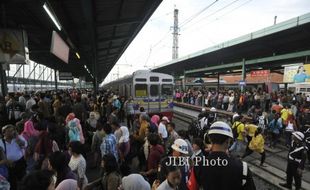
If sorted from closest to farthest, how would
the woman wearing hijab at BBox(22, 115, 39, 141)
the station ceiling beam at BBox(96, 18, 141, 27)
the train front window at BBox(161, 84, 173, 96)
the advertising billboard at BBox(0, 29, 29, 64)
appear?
the woman wearing hijab at BBox(22, 115, 39, 141) < the advertising billboard at BBox(0, 29, 29, 64) < the station ceiling beam at BBox(96, 18, 141, 27) < the train front window at BBox(161, 84, 173, 96)

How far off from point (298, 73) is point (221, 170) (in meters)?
18.8

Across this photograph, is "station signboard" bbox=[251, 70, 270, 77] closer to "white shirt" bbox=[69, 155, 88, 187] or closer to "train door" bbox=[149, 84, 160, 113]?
"train door" bbox=[149, 84, 160, 113]

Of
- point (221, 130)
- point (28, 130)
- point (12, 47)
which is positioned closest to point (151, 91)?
point (12, 47)

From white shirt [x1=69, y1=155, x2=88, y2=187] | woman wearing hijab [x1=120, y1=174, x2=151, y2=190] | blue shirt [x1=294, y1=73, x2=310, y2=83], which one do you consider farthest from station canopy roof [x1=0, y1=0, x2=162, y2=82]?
blue shirt [x1=294, y1=73, x2=310, y2=83]

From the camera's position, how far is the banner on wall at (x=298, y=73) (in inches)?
697

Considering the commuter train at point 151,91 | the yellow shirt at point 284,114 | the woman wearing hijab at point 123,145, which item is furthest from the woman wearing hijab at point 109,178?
the commuter train at point 151,91

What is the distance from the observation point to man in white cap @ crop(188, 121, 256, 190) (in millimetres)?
2219

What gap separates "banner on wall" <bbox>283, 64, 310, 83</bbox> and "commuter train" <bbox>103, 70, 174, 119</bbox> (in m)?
8.84

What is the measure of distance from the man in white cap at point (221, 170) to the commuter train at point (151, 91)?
39.8 ft

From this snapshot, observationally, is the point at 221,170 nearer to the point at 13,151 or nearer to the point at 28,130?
the point at 13,151

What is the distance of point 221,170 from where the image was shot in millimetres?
2250

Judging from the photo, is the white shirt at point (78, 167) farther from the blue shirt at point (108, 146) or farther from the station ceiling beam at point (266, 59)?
the station ceiling beam at point (266, 59)

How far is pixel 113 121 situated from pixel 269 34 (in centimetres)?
1333

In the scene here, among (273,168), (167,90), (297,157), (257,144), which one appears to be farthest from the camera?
(167,90)
